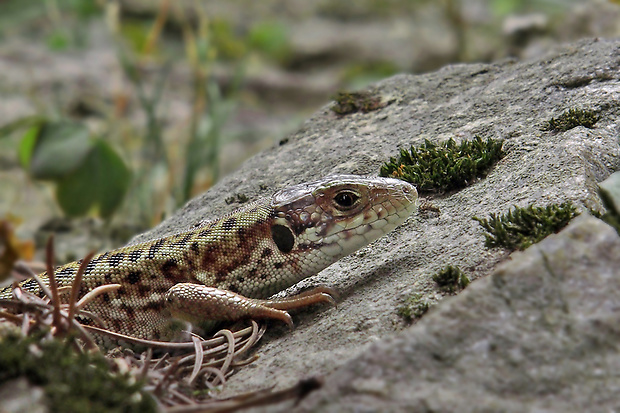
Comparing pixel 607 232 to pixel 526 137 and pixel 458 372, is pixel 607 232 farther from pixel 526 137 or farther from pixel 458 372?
pixel 526 137

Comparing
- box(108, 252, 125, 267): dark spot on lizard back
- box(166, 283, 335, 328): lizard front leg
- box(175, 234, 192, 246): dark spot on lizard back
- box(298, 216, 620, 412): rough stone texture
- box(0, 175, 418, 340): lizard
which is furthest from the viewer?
box(108, 252, 125, 267): dark spot on lizard back

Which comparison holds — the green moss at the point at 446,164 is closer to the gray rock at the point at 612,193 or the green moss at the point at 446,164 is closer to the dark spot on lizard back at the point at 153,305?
the gray rock at the point at 612,193

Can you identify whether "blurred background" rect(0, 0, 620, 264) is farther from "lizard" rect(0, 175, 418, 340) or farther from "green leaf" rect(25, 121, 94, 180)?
"lizard" rect(0, 175, 418, 340)

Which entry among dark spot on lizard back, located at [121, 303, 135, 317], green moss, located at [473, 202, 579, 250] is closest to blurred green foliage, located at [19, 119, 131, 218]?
dark spot on lizard back, located at [121, 303, 135, 317]

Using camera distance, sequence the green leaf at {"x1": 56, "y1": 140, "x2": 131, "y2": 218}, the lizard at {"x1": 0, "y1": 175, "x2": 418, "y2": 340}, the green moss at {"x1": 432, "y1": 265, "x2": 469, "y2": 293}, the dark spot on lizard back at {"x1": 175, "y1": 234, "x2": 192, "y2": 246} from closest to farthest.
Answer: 1. the green moss at {"x1": 432, "y1": 265, "x2": 469, "y2": 293}
2. the lizard at {"x1": 0, "y1": 175, "x2": 418, "y2": 340}
3. the dark spot on lizard back at {"x1": 175, "y1": 234, "x2": 192, "y2": 246}
4. the green leaf at {"x1": 56, "y1": 140, "x2": 131, "y2": 218}

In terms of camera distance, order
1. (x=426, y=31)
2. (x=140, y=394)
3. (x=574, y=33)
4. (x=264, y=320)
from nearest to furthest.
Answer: (x=140, y=394)
(x=264, y=320)
(x=574, y=33)
(x=426, y=31)

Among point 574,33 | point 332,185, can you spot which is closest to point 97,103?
point 574,33

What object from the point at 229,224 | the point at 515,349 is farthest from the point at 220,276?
the point at 515,349
